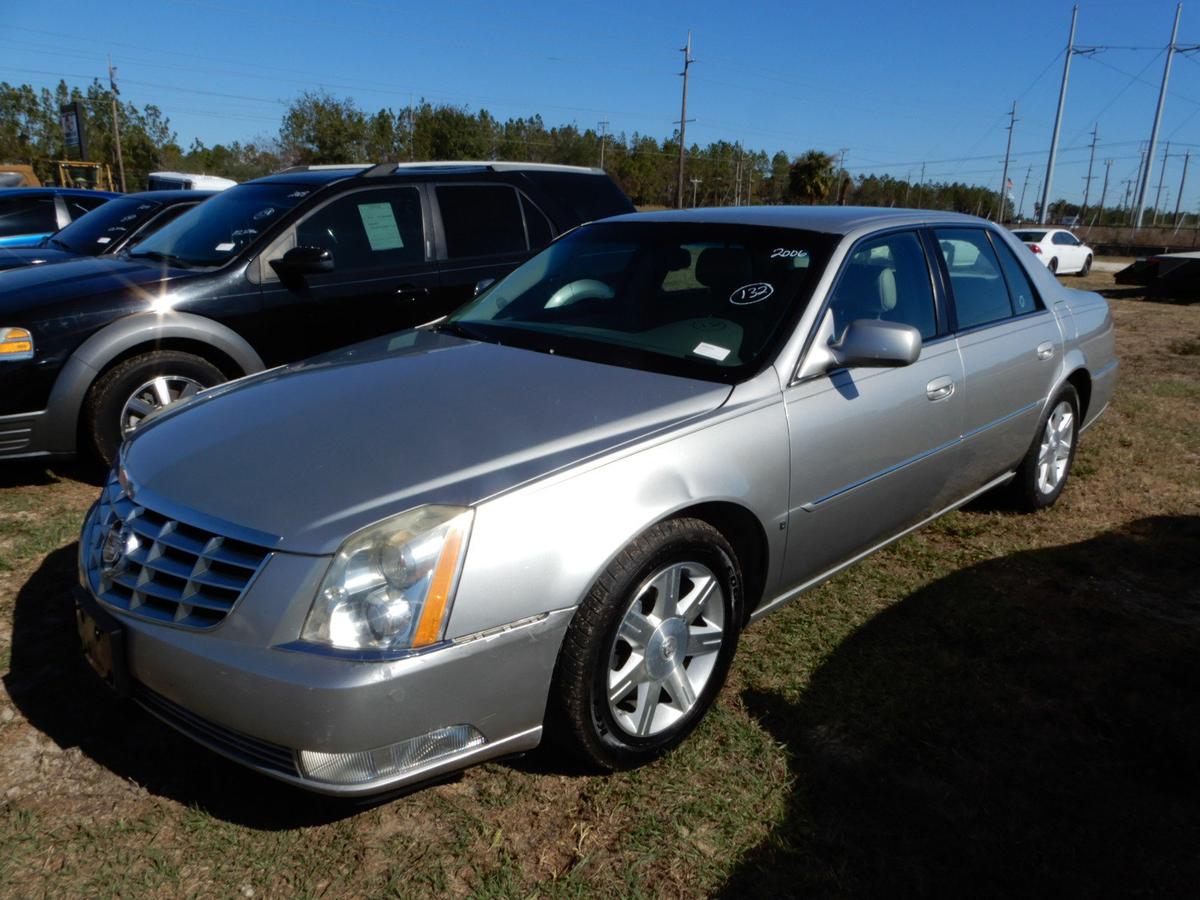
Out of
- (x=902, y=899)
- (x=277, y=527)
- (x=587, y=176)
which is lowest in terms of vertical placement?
(x=902, y=899)

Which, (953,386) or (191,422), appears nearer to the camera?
(191,422)

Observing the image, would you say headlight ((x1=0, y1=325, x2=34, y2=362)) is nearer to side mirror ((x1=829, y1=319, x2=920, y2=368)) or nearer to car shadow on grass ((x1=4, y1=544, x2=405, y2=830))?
car shadow on grass ((x1=4, y1=544, x2=405, y2=830))

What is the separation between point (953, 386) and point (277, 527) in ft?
8.86

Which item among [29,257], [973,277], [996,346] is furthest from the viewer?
[29,257]

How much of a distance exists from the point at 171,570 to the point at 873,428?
7.56 feet

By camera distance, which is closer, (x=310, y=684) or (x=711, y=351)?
(x=310, y=684)

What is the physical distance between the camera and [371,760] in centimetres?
203

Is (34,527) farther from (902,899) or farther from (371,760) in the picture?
(902,899)

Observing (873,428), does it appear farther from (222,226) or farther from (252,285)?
(222,226)

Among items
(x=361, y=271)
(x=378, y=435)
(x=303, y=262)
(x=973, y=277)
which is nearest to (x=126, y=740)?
(x=378, y=435)

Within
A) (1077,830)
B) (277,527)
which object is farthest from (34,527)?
(1077,830)

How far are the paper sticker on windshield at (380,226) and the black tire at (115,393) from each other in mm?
1383

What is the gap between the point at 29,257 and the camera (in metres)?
6.79

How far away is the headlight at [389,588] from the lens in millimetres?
2008
